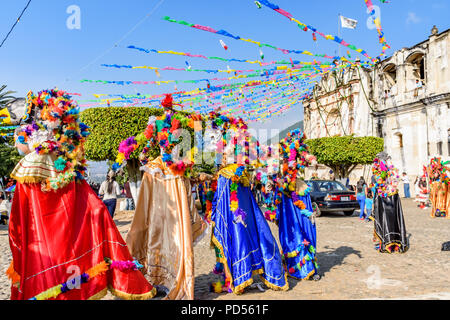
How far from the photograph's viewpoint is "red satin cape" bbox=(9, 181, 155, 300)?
338cm

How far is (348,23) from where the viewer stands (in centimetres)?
1132

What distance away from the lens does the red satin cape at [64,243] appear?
3385mm

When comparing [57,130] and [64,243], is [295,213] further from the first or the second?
[57,130]

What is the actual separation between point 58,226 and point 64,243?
18 centimetres

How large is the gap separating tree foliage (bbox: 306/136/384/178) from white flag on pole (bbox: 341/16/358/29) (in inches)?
500

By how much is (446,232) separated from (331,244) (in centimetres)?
374

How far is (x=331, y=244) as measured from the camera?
807 cm

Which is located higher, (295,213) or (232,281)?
(295,213)

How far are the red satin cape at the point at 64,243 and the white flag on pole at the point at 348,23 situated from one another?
10.1 meters

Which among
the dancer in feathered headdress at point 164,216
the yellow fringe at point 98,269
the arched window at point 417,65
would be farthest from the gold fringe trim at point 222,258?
the arched window at point 417,65

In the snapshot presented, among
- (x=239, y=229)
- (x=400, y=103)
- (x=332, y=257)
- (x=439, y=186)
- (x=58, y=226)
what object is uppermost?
(x=400, y=103)

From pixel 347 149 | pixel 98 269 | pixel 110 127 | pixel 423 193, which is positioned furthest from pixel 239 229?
pixel 347 149

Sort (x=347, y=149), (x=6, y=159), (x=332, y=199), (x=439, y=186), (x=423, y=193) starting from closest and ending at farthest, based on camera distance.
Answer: (x=439, y=186), (x=332, y=199), (x=423, y=193), (x=347, y=149), (x=6, y=159)
